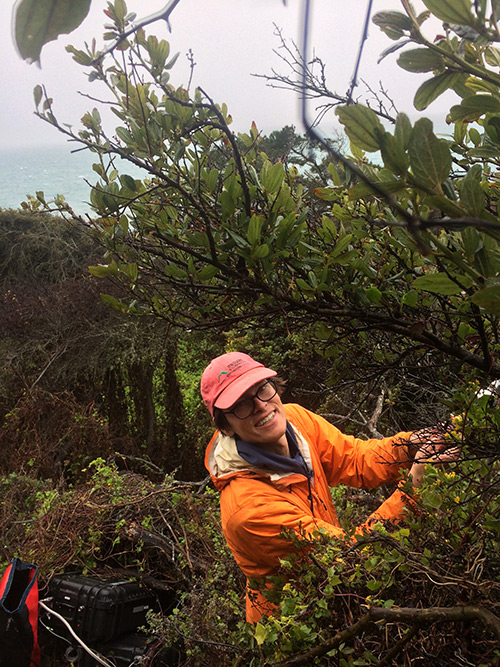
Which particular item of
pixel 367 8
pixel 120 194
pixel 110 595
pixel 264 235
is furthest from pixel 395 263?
pixel 110 595

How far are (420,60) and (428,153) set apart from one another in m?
0.26

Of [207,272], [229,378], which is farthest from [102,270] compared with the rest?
[229,378]

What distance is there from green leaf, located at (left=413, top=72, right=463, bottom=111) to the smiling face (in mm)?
1460

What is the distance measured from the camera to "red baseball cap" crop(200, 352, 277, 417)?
1910 millimetres

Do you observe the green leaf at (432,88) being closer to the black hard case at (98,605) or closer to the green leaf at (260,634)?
the green leaf at (260,634)

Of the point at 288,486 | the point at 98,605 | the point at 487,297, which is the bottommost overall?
the point at 98,605

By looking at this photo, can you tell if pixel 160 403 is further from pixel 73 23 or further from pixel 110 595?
pixel 73 23

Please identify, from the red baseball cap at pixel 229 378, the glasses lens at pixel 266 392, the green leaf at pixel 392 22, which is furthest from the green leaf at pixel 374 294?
the glasses lens at pixel 266 392

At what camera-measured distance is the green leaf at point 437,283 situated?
512 millimetres

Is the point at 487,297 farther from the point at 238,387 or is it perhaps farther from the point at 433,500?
the point at 238,387

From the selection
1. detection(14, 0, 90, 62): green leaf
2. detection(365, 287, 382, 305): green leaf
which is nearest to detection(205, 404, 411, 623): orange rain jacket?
detection(365, 287, 382, 305): green leaf

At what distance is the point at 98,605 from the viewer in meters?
3.40

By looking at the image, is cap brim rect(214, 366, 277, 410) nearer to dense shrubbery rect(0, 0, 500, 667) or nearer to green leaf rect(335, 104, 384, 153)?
dense shrubbery rect(0, 0, 500, 667)

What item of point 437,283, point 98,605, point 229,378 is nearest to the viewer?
point 437,283
